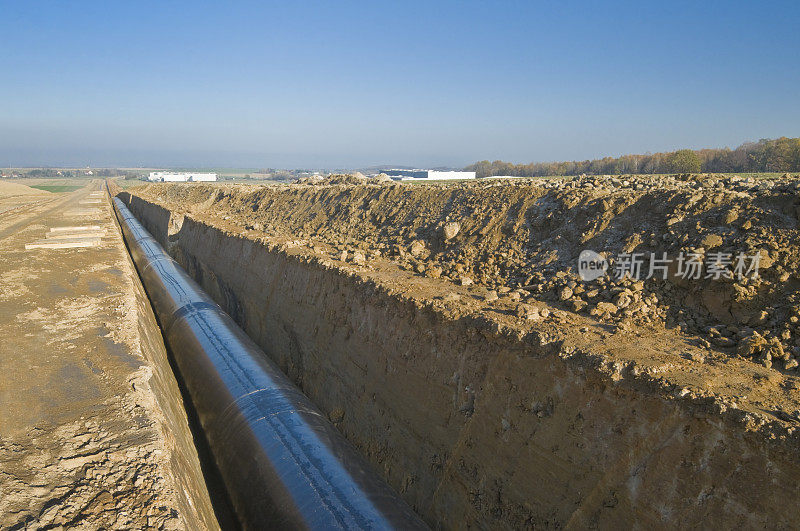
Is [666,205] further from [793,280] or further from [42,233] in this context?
[42,233]

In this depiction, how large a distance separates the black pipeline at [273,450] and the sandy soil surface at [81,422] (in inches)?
26.5

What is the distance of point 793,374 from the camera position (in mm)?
4695

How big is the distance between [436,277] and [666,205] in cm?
452

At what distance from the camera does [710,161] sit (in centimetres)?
2417

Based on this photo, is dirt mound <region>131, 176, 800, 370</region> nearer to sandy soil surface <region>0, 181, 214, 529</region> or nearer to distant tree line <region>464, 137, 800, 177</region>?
sandy soil surface <region>0, 181, 214, 529</region>

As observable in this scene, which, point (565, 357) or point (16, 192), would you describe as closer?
point (565, 357)

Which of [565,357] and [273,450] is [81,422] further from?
[565,357]

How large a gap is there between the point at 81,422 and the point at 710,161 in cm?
2942

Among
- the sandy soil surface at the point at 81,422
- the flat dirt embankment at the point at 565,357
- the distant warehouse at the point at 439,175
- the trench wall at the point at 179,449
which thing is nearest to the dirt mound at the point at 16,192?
the distant warehouse at the point at 439,175

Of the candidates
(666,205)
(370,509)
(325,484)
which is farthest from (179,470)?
(666,205)

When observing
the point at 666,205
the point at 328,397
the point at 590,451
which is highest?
the point at 666,205

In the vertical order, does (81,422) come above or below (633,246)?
below

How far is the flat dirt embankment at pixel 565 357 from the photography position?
4.17 metres

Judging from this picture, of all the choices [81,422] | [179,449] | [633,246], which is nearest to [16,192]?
[81,422]
